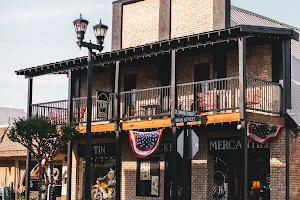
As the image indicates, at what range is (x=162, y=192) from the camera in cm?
2305

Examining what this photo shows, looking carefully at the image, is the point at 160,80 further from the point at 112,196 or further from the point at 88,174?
the point at 88,174

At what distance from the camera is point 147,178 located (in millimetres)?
23641

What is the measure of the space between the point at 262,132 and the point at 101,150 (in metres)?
8.15

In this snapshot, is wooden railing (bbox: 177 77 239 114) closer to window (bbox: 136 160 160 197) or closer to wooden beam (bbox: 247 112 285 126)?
wooden beam (bbox: 247 112 285 126)

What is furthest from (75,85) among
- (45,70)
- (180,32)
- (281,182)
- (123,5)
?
(281,182)

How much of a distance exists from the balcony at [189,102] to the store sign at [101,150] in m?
1.30

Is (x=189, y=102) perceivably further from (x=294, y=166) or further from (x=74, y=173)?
(x=74, y=173)

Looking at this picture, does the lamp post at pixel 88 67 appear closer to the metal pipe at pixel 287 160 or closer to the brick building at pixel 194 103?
the brick building at pixel 194 103

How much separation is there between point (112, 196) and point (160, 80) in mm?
5130

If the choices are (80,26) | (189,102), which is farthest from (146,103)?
(80,26)

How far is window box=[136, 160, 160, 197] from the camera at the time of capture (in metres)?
23.4

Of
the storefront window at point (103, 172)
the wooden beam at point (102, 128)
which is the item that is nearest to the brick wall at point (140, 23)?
the wooden beam at point (102, 128)

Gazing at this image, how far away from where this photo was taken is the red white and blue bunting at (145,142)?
2100 cm

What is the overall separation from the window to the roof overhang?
4159 millimetres
